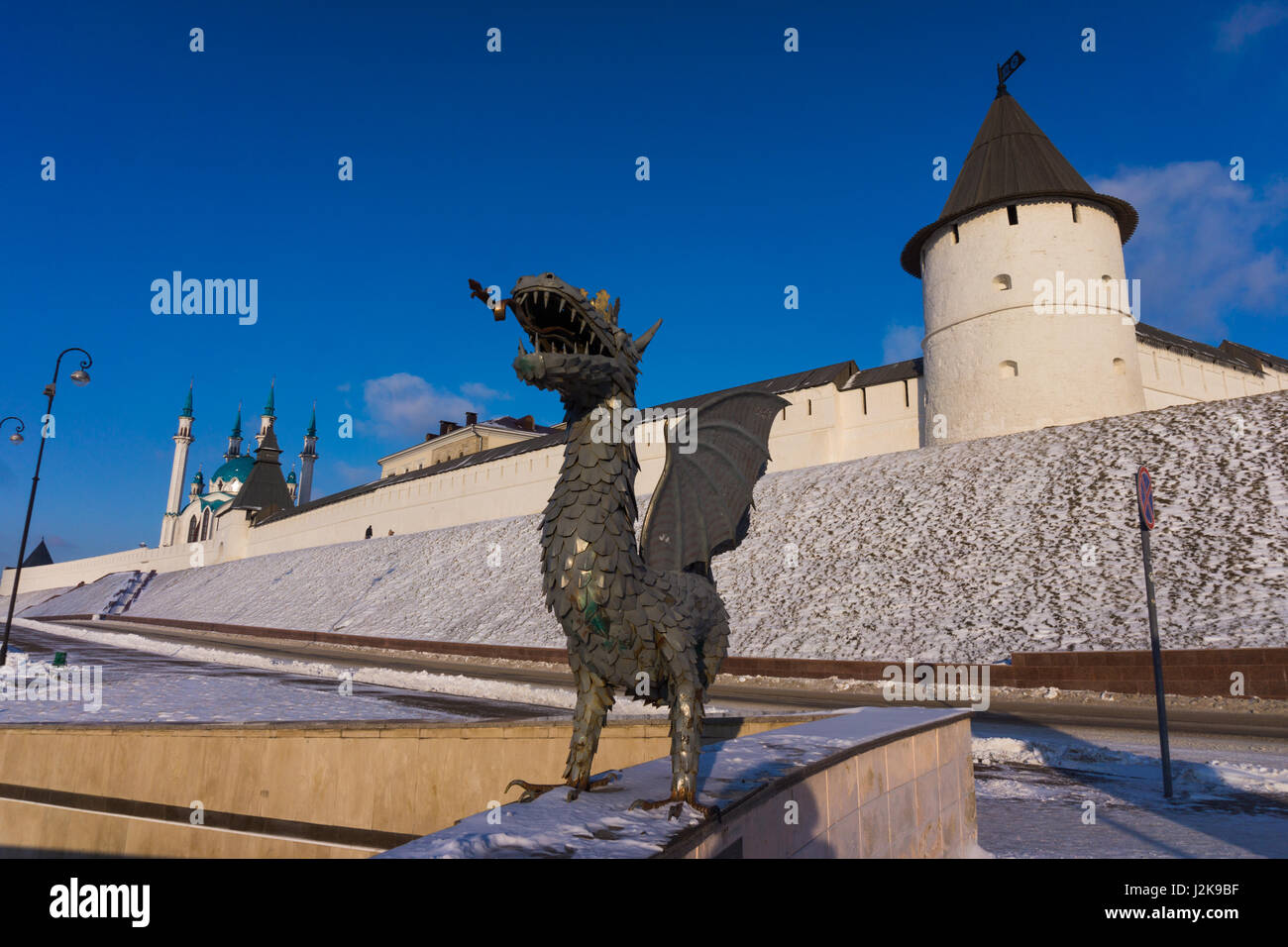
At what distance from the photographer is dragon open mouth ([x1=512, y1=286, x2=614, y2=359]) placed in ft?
Result: 11.5

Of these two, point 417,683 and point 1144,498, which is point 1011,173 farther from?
point 417,683

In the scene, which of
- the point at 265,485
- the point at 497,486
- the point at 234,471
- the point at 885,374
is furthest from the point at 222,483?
the point at 885,374

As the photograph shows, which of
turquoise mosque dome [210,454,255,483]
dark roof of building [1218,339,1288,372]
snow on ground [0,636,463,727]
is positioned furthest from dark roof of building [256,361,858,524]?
turquoise mosque dome [210,454,255,483]

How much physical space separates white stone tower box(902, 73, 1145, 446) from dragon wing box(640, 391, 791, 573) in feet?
86.9

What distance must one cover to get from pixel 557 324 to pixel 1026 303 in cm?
3104

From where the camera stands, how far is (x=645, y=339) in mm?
4191

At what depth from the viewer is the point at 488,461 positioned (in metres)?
48.6

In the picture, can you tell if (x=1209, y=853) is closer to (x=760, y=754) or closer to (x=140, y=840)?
(x=760, y=754)

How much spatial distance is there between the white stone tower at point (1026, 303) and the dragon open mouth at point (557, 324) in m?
29.0

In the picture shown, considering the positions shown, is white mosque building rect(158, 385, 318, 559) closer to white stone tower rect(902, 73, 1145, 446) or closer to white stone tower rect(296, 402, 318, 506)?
white stone tower rect(296, 402, 318, 506)

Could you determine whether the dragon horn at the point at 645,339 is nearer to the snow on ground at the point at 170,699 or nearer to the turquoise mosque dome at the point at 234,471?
the snow on ground at the point at 170,699

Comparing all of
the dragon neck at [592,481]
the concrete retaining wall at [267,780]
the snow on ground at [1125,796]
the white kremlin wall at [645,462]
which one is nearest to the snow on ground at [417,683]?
the concrete retaining wall at [267,780]
